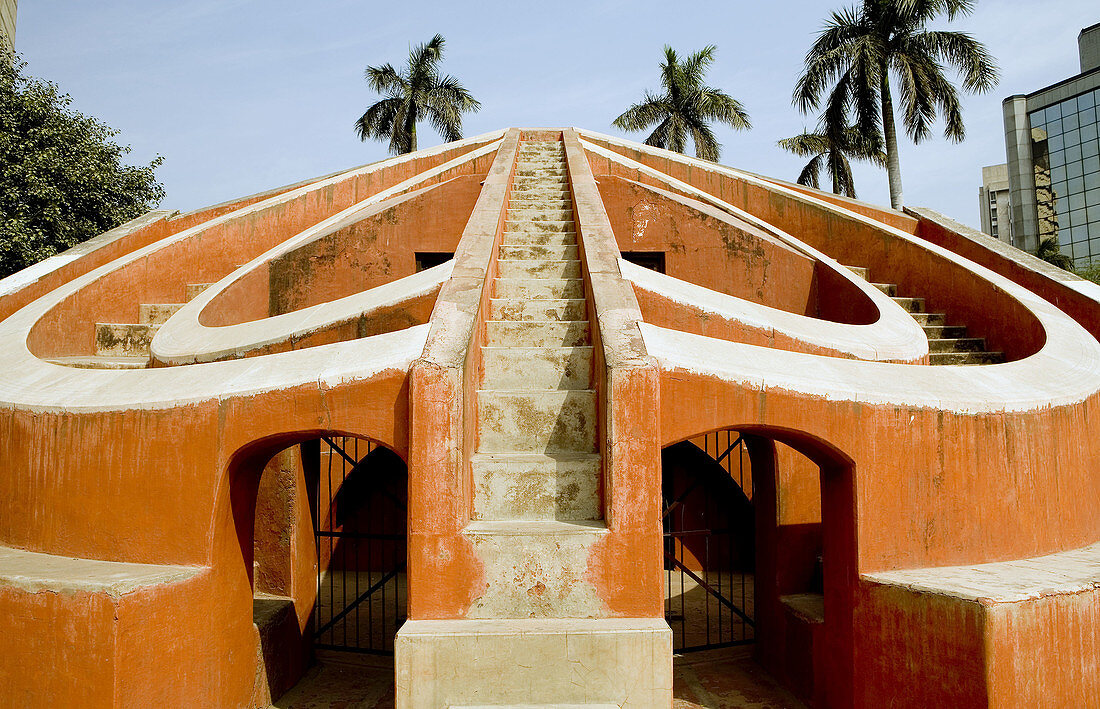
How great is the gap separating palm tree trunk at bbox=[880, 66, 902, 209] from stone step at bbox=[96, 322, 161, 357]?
14188mm

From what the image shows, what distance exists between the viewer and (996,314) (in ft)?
18.9

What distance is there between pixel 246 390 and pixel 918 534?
9.58ft

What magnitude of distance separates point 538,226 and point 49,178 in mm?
8900

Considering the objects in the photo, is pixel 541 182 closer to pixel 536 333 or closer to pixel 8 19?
pixel 536 333

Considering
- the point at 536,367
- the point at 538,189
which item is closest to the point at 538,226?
the point at 538,189

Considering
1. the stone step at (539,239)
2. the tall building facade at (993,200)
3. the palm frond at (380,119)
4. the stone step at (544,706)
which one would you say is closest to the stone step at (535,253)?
the stone step at (539,239)

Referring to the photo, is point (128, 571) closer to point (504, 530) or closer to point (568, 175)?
point (504, 530)

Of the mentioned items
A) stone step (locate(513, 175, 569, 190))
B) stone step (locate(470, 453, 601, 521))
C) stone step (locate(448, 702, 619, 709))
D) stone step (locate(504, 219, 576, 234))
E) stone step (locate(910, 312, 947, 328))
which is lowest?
stone step (locate(448, 702, 619, 709))

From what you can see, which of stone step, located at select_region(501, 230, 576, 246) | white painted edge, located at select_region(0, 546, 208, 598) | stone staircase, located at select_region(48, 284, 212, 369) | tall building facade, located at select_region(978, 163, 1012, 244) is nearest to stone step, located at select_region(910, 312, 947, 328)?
stone step, located at select_region(501, 230, 576, 246)

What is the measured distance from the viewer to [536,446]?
11.8ft

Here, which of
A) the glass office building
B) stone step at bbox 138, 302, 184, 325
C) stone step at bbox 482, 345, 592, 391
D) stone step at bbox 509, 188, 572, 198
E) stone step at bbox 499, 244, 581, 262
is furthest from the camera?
the glass office building

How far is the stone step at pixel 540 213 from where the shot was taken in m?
6.45

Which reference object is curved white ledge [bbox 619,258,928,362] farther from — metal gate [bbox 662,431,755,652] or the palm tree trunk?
the palm tree trunk

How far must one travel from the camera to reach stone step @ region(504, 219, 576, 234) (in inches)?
243
